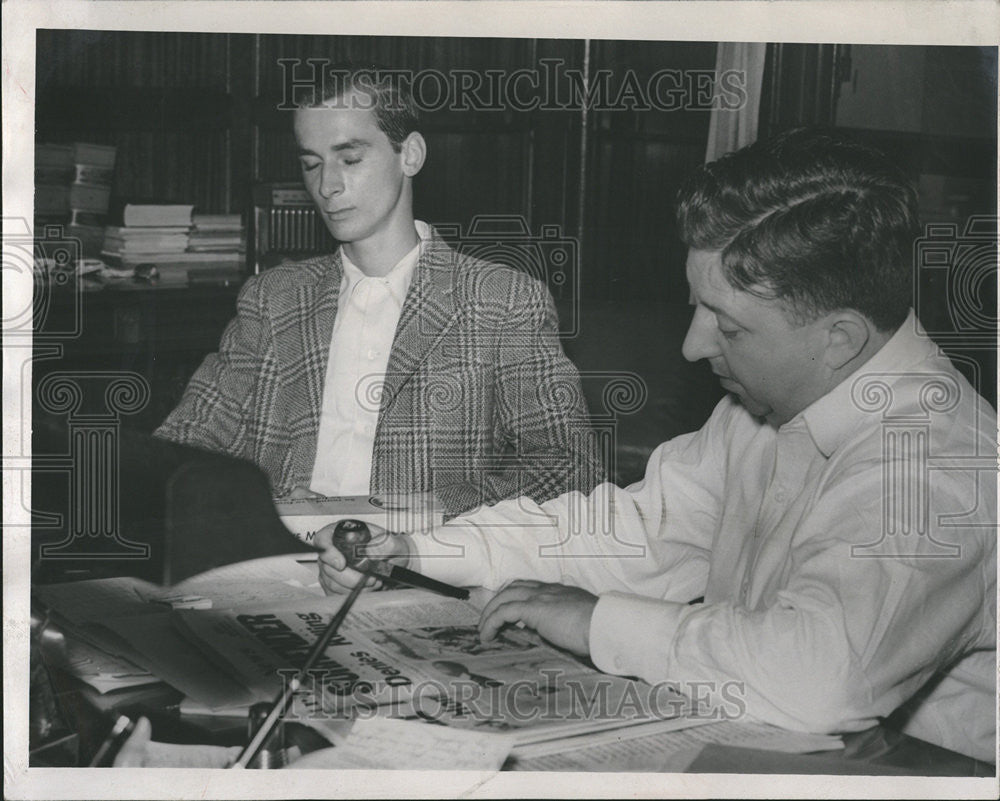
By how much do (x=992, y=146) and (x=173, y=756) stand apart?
1462 mm

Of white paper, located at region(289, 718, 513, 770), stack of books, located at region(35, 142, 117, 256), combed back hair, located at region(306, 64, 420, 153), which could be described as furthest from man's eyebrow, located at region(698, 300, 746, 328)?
stack of books, located at region(35, 142, 117, 256)

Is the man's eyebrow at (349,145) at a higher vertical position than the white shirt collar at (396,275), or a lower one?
higher

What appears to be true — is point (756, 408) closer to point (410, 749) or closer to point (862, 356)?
point (862, 356)

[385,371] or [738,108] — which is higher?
[738,108]

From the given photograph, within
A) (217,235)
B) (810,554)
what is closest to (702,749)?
(810,554)

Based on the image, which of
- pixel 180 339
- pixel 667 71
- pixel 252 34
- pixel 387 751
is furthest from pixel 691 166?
pixel 387 751

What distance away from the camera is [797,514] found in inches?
59.0

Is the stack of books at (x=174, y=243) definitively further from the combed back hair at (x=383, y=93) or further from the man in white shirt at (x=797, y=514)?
the man in white shirt at (x=797, y=514)

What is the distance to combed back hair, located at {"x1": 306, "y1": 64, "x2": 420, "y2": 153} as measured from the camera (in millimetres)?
1603

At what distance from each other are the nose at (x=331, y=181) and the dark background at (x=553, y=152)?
0.14ft

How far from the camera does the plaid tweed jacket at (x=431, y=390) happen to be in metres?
1.62

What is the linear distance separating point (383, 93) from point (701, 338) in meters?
0.58

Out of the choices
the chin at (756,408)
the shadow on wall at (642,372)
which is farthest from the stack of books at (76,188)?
the chin at (756,408)

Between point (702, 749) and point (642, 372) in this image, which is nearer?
point (702, 749)
